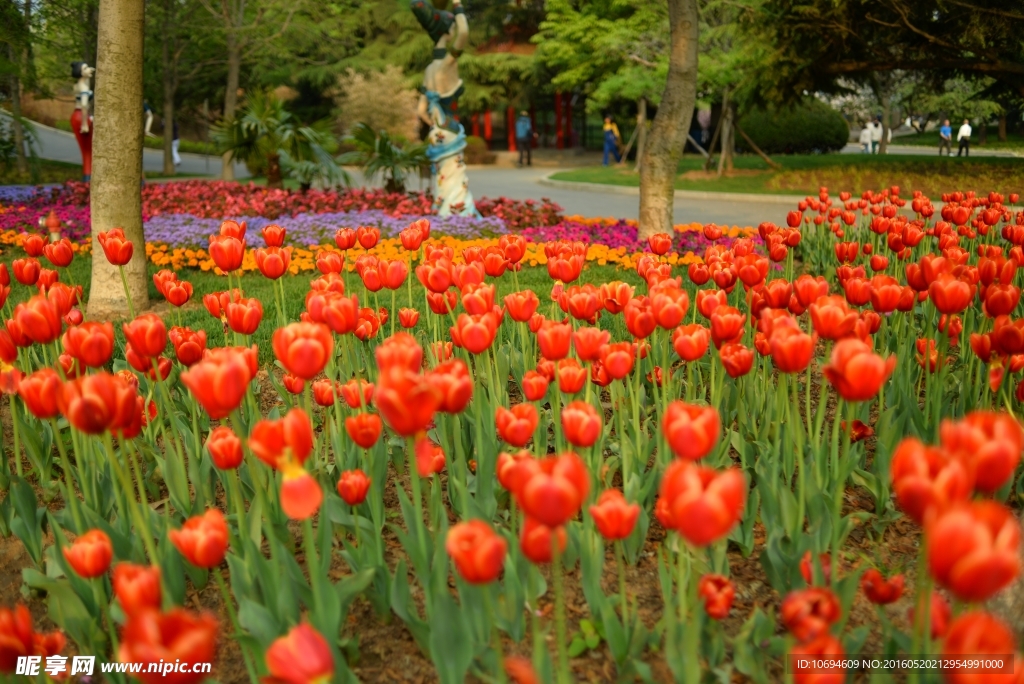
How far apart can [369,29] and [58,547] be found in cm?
3897

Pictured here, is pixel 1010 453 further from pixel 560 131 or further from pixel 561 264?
pixel 560 131

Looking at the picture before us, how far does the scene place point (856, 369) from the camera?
1.65 meters

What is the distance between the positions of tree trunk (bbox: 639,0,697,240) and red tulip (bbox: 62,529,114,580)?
7694 millimetres

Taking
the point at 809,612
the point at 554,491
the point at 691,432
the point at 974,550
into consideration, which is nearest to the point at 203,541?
the point at 554,491

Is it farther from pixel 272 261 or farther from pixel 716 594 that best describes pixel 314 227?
pixel 716 594

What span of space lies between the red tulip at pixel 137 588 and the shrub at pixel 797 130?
110 feet

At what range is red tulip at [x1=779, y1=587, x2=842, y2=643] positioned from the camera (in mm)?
1439

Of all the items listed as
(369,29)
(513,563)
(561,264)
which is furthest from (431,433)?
(369,29)

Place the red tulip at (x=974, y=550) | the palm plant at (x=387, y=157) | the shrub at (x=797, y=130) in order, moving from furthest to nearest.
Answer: the shrub at (x=797, y=130), the palm plant at (x=387, y=157), the red tulip at (x=974, y=550)

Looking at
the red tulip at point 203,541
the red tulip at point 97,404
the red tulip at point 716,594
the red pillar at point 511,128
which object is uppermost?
the red pillar at point 511,128

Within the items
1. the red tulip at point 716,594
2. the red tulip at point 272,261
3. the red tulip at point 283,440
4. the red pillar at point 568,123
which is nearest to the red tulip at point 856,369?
the red tulip at point 716,594

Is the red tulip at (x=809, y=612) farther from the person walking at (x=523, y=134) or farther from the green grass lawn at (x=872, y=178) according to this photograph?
the person walking at (x=523, y=134)

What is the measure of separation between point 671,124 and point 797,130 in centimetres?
2717

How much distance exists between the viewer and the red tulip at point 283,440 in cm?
151
